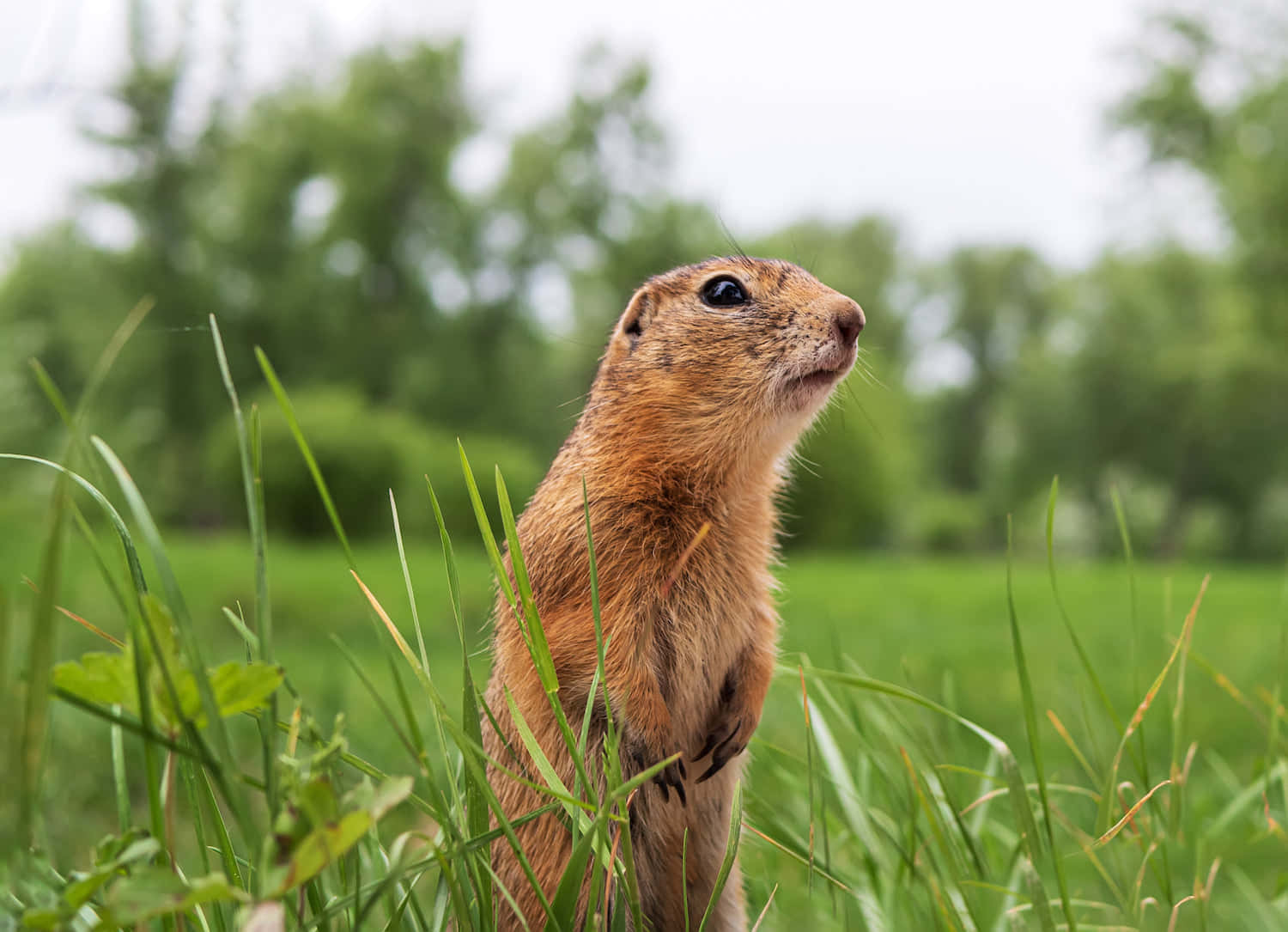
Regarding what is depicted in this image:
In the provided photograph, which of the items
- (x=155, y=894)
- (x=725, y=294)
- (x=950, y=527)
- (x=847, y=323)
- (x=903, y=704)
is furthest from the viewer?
Result: (x=950, y=527)

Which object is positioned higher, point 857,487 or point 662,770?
point 662,770

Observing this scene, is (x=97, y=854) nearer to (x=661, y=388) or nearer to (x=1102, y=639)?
(x=661, y=388)

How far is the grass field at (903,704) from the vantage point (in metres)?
2.05

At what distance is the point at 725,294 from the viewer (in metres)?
2.25

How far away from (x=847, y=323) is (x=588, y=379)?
1121 mm

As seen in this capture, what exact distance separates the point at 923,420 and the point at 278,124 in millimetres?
25267

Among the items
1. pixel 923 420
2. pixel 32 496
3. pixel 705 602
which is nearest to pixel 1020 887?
pixel 705 602

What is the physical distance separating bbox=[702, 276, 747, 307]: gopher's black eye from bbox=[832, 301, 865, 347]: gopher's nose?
0.97 feet

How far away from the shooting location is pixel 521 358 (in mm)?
24297

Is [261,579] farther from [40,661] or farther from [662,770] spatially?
[662,770]

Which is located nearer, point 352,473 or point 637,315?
point 637,315

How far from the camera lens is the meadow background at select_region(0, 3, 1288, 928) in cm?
444

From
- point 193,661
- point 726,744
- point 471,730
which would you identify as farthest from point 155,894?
point 726,744

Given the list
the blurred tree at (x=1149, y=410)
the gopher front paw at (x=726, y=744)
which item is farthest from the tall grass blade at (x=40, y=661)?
the blurred tree at (x=1149, y=410)
